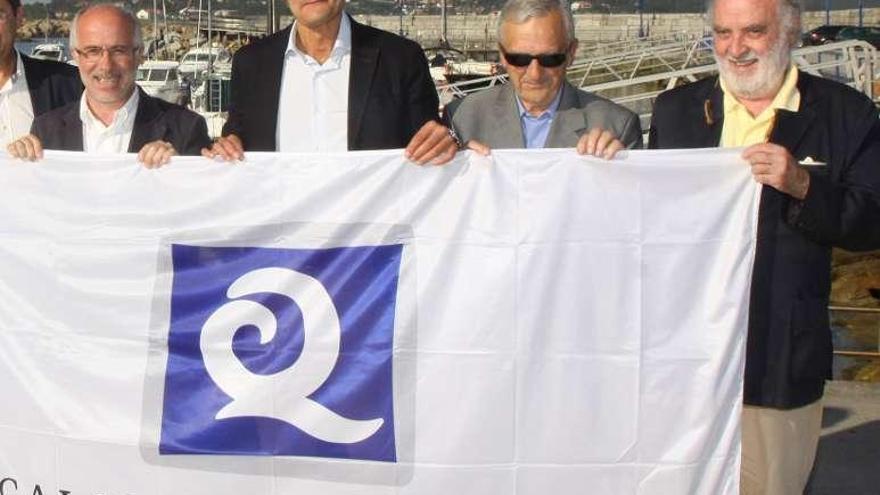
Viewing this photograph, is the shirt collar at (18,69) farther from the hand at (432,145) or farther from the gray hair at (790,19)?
the gray hair at (790,19)

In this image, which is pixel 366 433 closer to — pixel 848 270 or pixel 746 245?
pixel 746 245

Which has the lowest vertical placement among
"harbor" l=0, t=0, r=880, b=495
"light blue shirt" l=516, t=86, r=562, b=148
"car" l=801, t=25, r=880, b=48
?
"harbor" l=0, t=0, r=880, b=495

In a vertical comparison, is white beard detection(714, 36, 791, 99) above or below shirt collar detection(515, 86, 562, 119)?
above

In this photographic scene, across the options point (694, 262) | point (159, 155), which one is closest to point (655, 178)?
point (694, 262)

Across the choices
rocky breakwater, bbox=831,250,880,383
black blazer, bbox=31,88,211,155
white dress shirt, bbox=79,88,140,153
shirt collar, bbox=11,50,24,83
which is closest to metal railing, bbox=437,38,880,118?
rocky breakwater, bbox=831,250,880,383

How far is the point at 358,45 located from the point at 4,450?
1.96 m

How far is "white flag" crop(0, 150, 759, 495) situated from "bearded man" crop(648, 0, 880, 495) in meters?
0.09

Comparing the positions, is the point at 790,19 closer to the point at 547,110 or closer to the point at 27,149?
the point at 547,110

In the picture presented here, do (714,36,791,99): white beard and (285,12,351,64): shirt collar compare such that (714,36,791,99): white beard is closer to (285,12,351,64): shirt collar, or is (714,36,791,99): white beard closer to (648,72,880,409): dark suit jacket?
(648,72,880,409): dark suit jacket

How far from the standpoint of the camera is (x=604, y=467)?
159 inches

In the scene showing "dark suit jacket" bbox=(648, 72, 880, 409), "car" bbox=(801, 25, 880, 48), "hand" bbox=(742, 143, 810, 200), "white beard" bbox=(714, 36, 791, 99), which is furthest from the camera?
"car" bbox=(801, 25, 880, 48)

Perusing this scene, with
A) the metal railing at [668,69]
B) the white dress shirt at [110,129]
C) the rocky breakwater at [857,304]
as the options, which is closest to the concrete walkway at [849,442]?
the rocky breakwater at [857,304]

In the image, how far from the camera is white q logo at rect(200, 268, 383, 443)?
4133 millimetres

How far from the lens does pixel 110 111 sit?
4609mm
